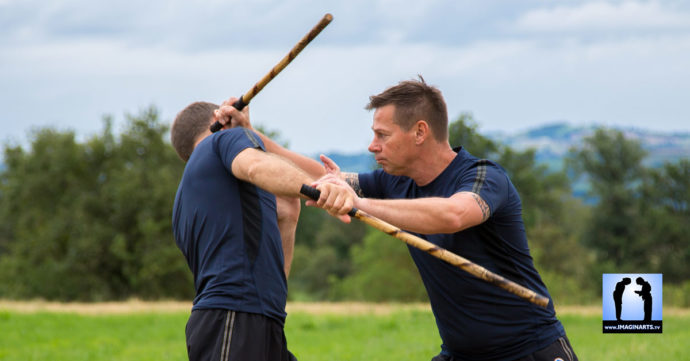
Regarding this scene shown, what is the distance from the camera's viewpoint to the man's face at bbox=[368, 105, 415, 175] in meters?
4.80

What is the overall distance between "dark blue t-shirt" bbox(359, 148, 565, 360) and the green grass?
18.2ft

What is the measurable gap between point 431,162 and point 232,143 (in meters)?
1.39

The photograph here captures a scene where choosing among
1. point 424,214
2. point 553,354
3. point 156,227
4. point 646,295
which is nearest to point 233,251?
point 424,214

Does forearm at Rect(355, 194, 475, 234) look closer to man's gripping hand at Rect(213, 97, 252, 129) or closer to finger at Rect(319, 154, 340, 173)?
finger at Rect(319, 154, 340, 173)

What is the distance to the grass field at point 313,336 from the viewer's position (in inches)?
444

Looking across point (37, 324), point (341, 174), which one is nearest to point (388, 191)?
point (341, 174)

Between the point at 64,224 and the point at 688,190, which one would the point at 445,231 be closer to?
the point at 64,224

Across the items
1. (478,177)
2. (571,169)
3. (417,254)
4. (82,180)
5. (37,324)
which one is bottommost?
(37,324)

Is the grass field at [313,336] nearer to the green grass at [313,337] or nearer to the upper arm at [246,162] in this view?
the green grass at [313,337]

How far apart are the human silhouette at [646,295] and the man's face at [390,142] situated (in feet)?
23.3

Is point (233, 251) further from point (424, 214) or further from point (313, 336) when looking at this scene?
point (313, 336)

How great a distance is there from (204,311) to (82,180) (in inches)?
1782

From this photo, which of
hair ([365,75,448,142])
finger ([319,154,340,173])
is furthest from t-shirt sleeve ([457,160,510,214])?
finger ([319,154,340,173])

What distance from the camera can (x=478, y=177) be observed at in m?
4.61
